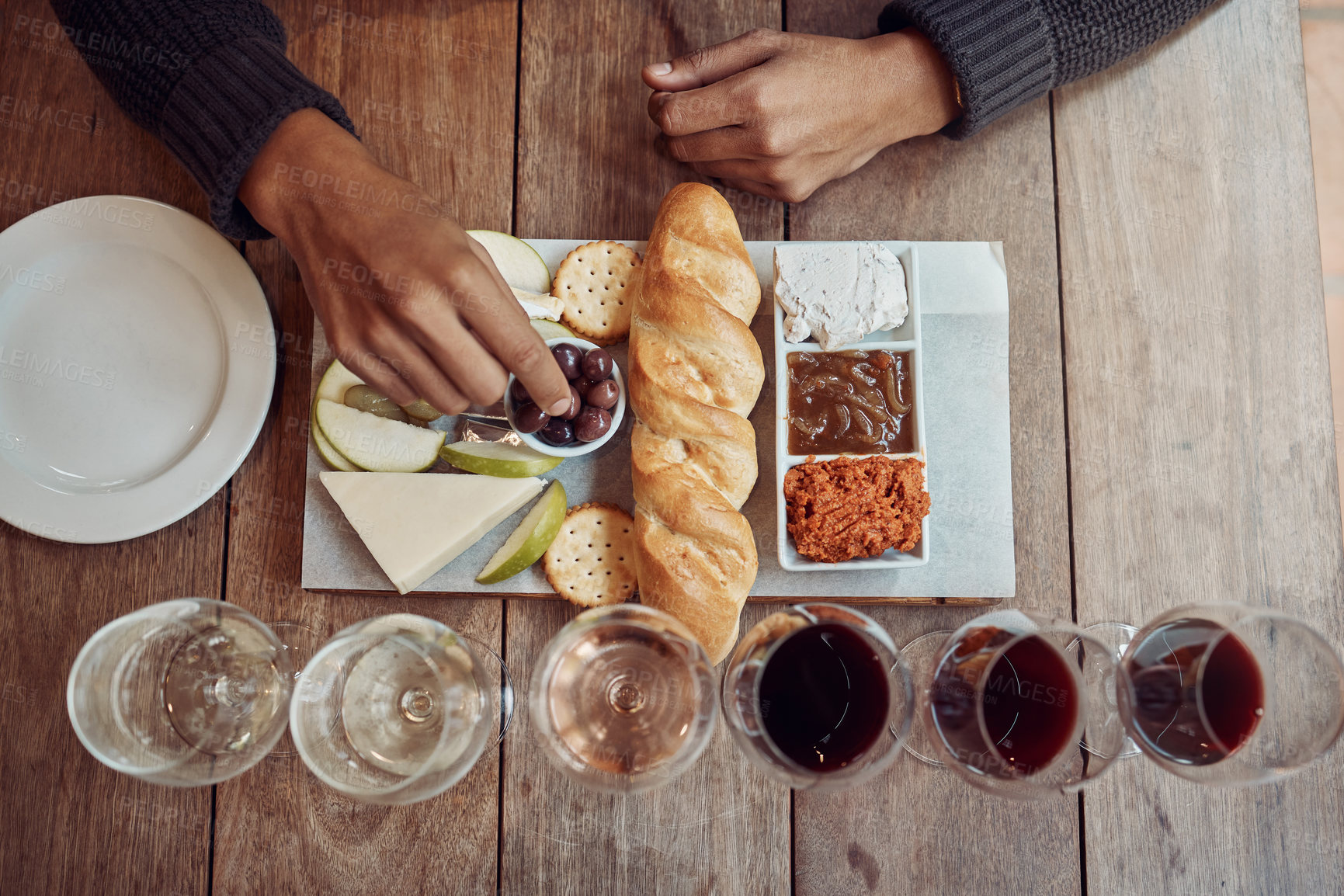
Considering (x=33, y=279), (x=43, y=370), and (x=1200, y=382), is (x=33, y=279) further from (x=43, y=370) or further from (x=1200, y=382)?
(x=1200, y=382)

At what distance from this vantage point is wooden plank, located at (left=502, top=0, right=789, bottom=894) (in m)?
1.37

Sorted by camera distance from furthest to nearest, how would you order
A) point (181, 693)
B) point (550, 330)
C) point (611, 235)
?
point (611, 235) → point (550, 330) → point (181, 693)

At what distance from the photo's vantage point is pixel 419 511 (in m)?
1.36

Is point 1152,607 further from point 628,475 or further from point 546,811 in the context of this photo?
point 546,811

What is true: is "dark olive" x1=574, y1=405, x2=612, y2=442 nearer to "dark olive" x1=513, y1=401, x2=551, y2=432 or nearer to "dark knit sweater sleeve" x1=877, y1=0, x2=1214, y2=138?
"dark olive" x1=513, y1=401, x2=551, y2=432

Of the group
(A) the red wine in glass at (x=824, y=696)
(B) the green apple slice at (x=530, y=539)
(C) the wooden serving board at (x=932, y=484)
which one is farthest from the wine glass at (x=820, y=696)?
(B) the green apple slice at (x=530, y=539)

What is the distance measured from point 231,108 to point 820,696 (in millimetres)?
1224

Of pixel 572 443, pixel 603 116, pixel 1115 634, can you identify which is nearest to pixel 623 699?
pixel 572 443

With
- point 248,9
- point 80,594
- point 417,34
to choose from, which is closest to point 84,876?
point 80,594

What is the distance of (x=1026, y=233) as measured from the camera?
4.81ft

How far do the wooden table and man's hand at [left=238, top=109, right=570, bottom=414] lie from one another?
0.99 feet

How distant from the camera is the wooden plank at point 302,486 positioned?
1.38 meters

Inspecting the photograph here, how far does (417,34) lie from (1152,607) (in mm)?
1704

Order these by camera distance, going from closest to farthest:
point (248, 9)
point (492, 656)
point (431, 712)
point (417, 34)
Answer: point (431, 712) → point (248, 9) → point (492, 656) → point (417, 34)
